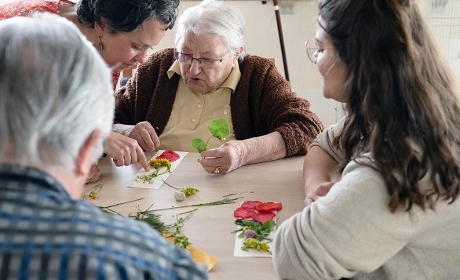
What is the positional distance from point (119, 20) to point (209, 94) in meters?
0.48

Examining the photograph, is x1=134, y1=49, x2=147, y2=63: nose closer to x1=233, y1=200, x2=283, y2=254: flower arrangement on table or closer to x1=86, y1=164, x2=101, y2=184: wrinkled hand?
x1=86, y1=164, x2=101, y2=184: wrinkled hand

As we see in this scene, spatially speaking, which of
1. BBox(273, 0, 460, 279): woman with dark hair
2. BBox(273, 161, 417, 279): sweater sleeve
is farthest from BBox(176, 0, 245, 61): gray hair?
BBox(273, 161, 417, 279): sweater sleeve

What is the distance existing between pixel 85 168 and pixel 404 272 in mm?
712

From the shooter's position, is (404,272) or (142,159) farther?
(142,159)

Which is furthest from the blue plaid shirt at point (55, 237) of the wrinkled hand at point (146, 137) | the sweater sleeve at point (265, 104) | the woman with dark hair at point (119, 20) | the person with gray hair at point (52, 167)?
the sweater sleeve at point (265, 104)

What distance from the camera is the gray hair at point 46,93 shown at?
28.6 inches

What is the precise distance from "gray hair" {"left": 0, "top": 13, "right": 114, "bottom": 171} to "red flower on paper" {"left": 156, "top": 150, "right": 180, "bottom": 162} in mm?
1170

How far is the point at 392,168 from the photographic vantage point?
3.38 ft

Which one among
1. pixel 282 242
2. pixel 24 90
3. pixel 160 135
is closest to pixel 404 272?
pixel 282 242

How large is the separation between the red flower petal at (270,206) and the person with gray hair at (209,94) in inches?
16.3

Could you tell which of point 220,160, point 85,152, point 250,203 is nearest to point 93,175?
point 220,160

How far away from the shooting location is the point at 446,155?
106 centimetres

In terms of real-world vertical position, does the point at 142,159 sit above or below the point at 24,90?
below

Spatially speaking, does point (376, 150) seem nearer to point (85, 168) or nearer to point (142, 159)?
point (85, 168)
